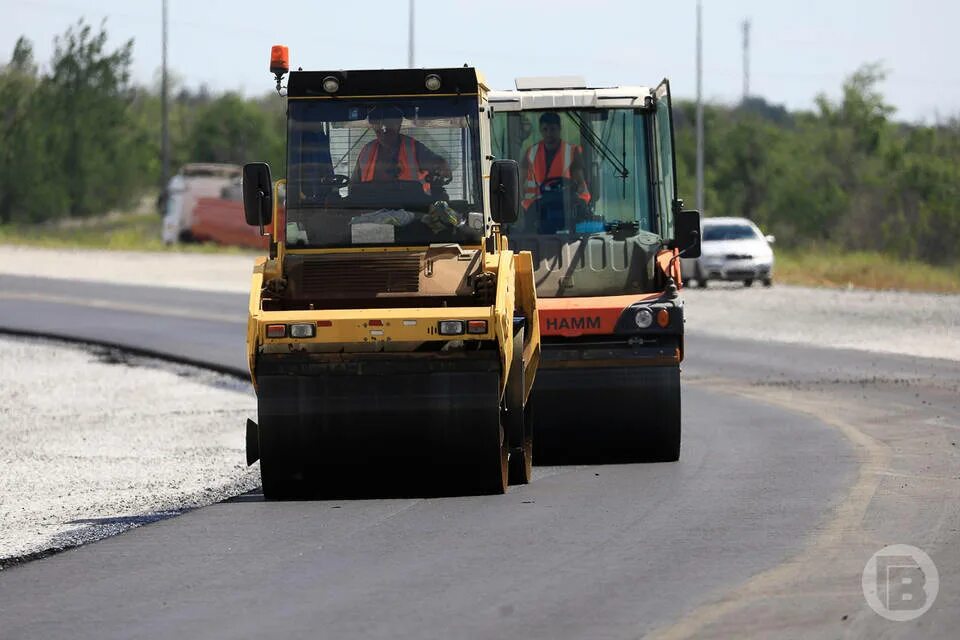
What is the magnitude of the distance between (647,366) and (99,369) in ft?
49.2

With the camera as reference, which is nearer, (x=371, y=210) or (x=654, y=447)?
(x=371, y=210)

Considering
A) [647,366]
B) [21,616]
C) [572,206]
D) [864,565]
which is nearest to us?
[21,616]

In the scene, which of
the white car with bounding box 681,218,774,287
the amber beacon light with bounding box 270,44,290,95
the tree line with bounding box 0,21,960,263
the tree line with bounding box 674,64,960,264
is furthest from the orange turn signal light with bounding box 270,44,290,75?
the tree line with bounding box 0,21,960,263

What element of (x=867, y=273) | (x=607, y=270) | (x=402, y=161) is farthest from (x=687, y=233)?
(x=867, y=273)

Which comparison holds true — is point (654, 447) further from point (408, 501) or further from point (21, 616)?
point (21, 616)

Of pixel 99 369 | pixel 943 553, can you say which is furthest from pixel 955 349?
pixel 943 553

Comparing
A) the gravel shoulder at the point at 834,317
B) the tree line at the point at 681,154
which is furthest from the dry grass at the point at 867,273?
the tree line at the point at 681,154

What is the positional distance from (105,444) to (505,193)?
23.4ft

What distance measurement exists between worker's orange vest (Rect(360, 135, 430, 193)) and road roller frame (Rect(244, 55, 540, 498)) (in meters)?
0.07

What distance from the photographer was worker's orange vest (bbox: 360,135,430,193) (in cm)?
1355

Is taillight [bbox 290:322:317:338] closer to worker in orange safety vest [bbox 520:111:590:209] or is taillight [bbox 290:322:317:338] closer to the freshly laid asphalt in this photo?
the freshly laid asphalt

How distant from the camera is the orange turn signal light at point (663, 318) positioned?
15.1 metres

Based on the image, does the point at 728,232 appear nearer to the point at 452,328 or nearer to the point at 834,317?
the point at 834,317

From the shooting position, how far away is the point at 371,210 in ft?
44.3
